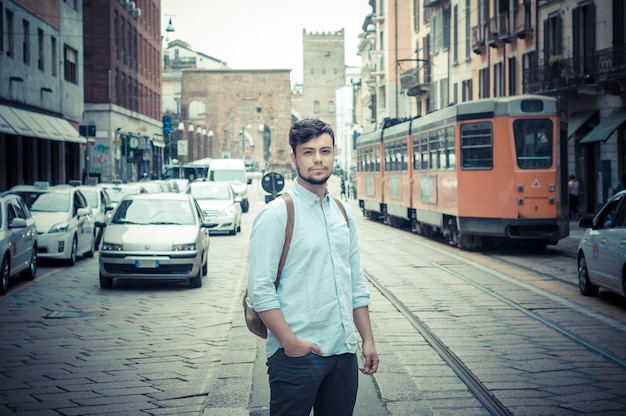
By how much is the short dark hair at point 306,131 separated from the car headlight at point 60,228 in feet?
49.2

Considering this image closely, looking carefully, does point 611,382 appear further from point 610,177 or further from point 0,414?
point 610,177

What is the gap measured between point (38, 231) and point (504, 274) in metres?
8.69

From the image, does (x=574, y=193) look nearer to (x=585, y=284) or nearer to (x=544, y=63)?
(x=544, y=63)

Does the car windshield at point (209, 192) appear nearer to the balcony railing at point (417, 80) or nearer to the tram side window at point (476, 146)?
the tram side window at point (476, 146)

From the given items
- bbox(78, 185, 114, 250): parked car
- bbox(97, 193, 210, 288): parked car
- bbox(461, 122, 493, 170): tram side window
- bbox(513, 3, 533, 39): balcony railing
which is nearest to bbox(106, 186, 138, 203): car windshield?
bbox(78, 185, 114, 250): parked car

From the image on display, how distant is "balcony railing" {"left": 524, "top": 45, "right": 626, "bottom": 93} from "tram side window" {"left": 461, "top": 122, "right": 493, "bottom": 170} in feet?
27.4

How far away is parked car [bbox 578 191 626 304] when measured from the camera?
11.6m

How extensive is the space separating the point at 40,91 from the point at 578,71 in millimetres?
20072

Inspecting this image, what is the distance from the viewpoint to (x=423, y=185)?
83.1 ft

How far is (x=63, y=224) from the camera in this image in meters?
18.5

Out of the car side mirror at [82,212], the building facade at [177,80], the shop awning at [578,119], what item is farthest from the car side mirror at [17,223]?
the building facade at [177,80]

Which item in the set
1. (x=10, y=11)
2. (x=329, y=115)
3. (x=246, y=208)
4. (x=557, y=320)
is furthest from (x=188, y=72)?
(x=557, y=320)

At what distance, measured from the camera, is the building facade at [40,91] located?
32.5m

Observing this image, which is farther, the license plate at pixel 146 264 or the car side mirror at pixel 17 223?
the car side mirror at pixel 17 223
